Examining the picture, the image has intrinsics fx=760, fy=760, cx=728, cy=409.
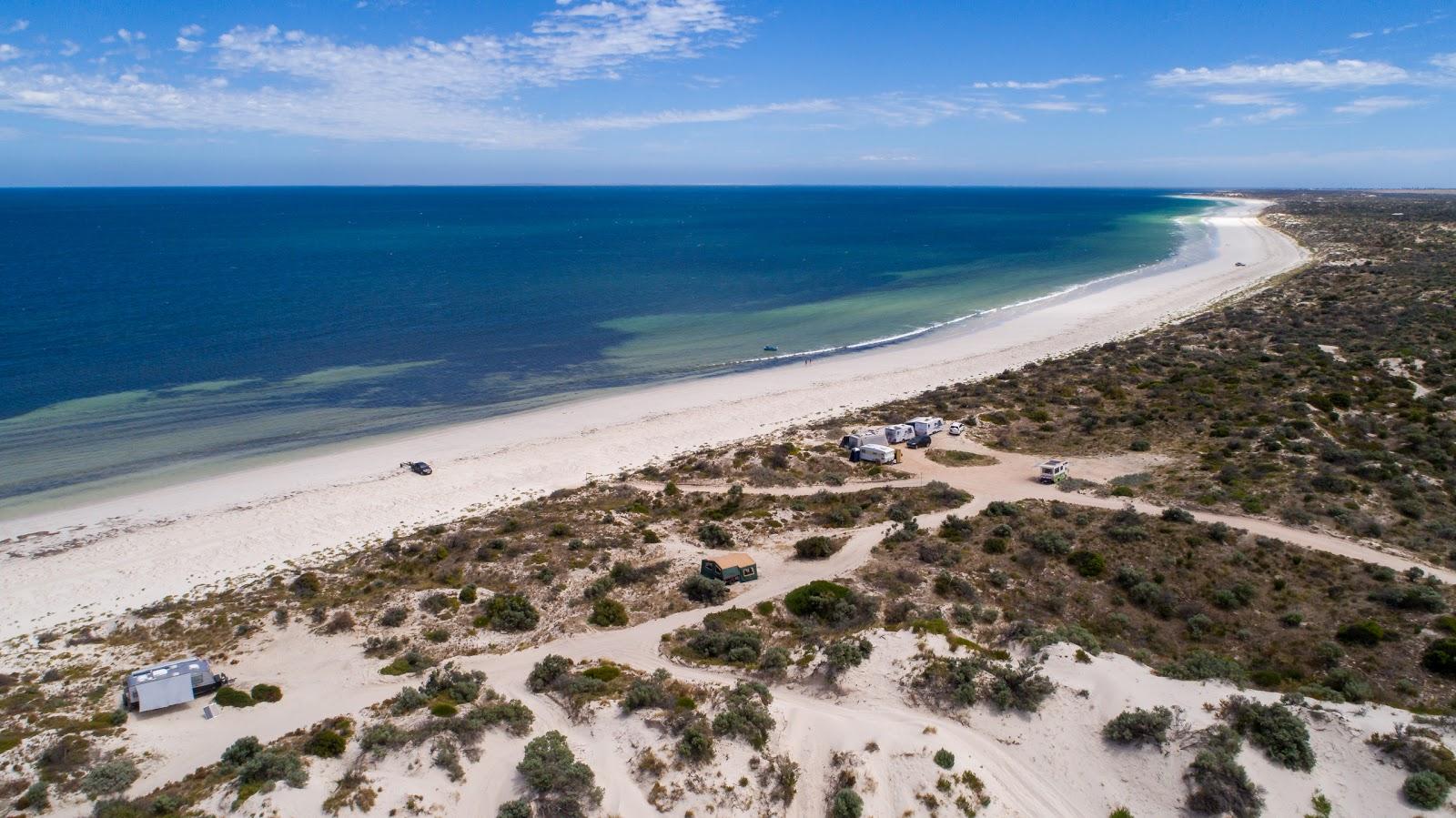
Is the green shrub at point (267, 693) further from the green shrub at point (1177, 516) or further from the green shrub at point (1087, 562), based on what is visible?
the green shrub at point (1177, 516)

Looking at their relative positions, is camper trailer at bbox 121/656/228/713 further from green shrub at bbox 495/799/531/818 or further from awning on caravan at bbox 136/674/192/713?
green shrub at bbox 495/799/531/818

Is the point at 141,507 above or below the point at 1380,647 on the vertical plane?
below

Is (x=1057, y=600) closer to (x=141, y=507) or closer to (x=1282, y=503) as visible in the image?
(x=1282, y=503)

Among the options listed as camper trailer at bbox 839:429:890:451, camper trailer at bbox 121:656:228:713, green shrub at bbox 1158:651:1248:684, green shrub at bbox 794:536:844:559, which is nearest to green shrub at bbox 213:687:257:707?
camper trailer at bbox 121:656:228:713

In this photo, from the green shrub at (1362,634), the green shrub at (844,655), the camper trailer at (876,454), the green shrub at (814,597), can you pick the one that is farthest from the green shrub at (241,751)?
the green shrub at (1362,634)

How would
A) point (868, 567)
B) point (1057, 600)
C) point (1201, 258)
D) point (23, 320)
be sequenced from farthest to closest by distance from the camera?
point (1201, 258), point (23, 320), point (868, 567), point (1057, 600)

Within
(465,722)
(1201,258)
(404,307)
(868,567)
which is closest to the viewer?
(465,722)

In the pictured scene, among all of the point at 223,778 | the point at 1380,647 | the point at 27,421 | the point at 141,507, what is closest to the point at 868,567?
the point at 1380,647
